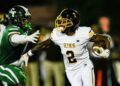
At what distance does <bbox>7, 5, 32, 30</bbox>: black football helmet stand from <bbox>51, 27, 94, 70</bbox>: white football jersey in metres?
0.54

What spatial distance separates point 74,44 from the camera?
13.9m

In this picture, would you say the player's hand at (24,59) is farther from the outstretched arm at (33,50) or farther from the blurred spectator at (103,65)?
the blurred spectator at (103,65)

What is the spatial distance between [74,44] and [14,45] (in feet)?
3.31

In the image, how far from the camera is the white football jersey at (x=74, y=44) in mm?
13859

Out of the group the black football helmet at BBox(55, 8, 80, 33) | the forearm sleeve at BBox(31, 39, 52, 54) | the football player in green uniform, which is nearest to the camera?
the football player in green uniform

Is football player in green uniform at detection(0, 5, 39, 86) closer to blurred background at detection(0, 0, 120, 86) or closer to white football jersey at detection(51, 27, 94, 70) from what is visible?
white football jersey at detection(51, 27, 94, 70)

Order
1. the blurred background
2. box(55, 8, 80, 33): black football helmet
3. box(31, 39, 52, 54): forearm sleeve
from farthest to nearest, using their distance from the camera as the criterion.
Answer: the blurred background < box(31, 39, 52, 54): forearm sleeve < box(55, 8, 80, 33): black football helmet

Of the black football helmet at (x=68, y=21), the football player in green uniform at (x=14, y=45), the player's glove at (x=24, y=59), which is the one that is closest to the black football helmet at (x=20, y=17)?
the football player in green uniform at (x=14, y=45)

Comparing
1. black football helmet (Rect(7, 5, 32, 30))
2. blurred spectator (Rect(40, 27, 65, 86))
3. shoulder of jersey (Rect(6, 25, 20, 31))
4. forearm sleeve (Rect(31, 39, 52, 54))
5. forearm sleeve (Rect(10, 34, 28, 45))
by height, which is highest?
black football helmet (Rect(7, 5, 32, 30))

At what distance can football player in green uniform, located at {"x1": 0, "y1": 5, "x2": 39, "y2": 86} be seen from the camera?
1372cm

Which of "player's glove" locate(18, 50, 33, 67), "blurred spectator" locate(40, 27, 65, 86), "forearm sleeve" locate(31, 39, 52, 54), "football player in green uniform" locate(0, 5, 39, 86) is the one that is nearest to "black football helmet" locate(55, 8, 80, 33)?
"forearm sleeve" locate(31, 39, 52, 54)

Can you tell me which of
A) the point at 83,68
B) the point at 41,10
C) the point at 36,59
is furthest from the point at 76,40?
the point at 41,10

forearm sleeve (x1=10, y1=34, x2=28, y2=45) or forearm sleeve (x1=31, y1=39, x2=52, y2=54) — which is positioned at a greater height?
forearm sleeve (x1=10, y1=34, x2=28, y2=45)

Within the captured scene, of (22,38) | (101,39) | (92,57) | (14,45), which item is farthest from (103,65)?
(22,38)
